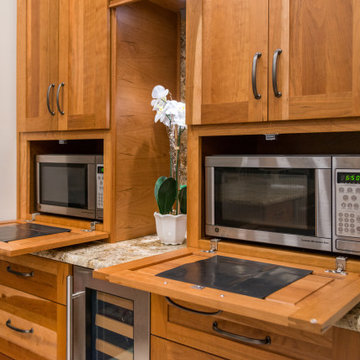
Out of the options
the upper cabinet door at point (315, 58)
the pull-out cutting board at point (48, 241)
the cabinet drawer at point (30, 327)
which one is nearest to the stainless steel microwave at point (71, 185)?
the pull-out cutting board at point (48, 241)

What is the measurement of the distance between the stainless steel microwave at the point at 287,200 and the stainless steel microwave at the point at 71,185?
59cm

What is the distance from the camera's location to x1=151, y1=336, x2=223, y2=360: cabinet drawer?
4.15 feet

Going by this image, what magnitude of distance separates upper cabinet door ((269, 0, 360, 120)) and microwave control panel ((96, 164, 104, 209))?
864mm

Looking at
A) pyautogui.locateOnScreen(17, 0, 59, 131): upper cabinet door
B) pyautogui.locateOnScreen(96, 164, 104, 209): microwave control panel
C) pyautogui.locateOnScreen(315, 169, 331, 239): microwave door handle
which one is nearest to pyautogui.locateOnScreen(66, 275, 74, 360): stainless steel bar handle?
pyautogui.locateOnScreen(96, 164, 104, 209): microwave control panel

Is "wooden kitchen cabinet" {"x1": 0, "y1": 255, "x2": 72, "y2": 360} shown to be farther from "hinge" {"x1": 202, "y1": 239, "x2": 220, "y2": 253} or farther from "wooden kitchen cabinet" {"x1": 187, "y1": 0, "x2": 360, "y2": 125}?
"wooden kitchen cabinet" {"x1": 187, "y1": 0, "x2": 360, "y2": 125}

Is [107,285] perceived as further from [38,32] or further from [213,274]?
[38,32]

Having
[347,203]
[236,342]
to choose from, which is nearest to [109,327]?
[236,342]

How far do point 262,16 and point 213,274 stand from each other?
2.82ft

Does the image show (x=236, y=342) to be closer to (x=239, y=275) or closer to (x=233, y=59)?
(x=239, y=275)

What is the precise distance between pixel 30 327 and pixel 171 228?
752 millimetres

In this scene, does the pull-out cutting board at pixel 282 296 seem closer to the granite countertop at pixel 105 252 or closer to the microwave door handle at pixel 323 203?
the microwave door handle at pixel 323 203

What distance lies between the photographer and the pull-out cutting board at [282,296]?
0.92 meters

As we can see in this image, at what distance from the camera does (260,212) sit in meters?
1.48

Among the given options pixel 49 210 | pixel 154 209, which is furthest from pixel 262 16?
pixel 49 210
